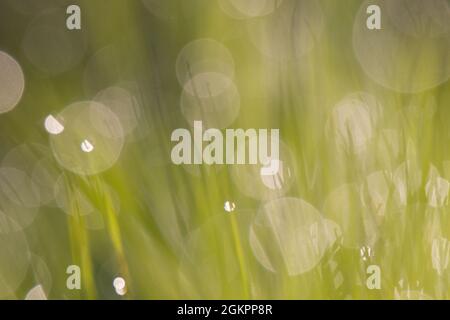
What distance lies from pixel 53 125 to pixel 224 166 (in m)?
0.23

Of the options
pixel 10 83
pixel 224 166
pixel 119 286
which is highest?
pixel 10 83

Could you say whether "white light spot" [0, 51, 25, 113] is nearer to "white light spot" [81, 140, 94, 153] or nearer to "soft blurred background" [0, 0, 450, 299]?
"soft blurred background" [0, 0, 450, 299]

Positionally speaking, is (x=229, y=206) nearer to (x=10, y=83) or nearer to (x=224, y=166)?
(x=224, y=166)

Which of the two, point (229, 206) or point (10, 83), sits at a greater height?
point (10, 83)

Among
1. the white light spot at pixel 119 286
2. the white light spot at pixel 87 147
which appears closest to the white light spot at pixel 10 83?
the white light spot at pixel 87 147

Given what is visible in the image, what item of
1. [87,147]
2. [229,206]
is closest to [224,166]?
[229,206]

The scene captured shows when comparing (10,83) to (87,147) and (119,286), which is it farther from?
(119,286)

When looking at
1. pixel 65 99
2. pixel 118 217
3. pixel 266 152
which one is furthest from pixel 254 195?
pixel 65 99

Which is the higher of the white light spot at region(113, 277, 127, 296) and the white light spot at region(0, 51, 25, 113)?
the white light spot at region(0, 51, 25, 113)

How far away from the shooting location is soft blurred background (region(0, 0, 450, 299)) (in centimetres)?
55

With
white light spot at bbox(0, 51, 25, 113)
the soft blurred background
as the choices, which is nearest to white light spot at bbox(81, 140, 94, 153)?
the soft blurred background

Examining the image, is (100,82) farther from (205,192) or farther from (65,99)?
(205,192)

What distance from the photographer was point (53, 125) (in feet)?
1.97

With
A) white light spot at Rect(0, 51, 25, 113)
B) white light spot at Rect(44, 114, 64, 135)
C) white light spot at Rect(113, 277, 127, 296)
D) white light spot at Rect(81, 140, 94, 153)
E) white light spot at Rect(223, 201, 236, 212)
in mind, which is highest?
white light spot at Rect(0, 51, 25, 113)
